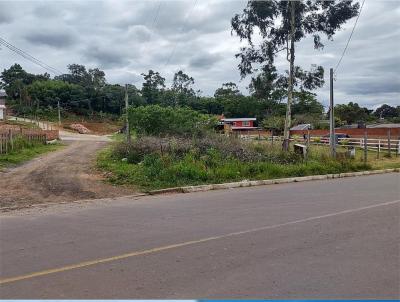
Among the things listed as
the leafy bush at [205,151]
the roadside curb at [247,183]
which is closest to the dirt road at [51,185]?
the roadside curb at [247,183]

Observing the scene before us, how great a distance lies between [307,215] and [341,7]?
2397cm

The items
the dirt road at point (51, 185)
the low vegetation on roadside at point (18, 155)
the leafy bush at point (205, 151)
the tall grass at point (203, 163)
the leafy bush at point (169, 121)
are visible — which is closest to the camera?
the dirt road at point (51, 185)

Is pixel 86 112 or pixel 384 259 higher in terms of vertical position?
pixel 86 112

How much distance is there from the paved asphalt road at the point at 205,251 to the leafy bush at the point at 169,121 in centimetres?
1381

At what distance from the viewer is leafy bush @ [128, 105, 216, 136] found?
80.3ft

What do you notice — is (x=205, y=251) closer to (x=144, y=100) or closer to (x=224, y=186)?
(x=224, y=186)

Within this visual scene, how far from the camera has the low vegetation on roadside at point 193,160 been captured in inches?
610

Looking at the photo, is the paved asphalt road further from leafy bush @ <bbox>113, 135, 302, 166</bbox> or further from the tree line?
the tree line

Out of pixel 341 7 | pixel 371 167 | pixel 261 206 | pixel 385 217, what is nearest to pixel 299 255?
pixel 385 217

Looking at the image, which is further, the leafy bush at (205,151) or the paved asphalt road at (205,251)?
the leafy bush at (205,151)

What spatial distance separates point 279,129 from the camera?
7512 centimetres

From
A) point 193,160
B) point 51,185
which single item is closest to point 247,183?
point 193,160

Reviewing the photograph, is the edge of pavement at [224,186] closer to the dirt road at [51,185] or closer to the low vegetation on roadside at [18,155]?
the dirt road at [51,185]

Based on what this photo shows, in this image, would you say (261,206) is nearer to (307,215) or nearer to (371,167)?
(307,215)
